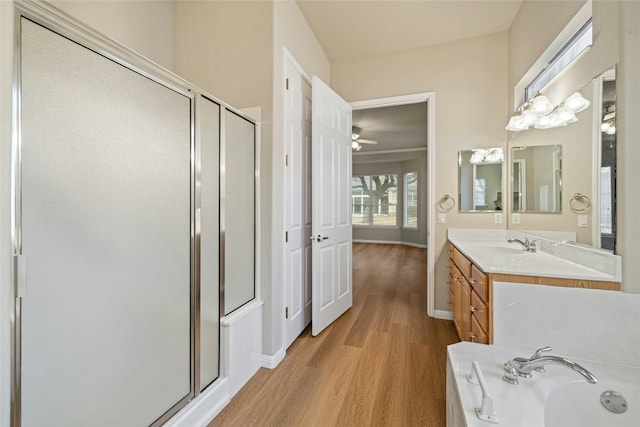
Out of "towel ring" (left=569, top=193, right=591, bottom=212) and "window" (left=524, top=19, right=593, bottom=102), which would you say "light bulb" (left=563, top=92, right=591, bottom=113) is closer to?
"window" (left=524, top=19, right=593, bottom=102)

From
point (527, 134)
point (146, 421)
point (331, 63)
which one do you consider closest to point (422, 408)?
point (146, 421)

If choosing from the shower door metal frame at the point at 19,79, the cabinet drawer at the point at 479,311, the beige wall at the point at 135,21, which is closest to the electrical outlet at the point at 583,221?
the cabinet drawer at the point at 479,311

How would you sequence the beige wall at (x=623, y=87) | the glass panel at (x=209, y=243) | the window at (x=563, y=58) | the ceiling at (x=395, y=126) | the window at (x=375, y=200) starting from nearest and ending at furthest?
the beige wall at (x=623, y=87), the glass panel at (x=209, y=243), the window at (x=563, y=58), the ceiling at (x=395, y=126), the window at (x=375, y=200)

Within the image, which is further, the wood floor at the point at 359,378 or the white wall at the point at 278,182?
the white wall at the point at 278,182

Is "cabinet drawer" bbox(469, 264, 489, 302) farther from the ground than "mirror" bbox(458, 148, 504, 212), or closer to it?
closer to it

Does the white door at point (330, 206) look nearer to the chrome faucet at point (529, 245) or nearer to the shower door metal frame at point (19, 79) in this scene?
the shower door metal frame at point (19, 79)

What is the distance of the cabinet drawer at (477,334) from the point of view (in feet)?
5.26

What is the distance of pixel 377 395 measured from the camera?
1706 millimetres

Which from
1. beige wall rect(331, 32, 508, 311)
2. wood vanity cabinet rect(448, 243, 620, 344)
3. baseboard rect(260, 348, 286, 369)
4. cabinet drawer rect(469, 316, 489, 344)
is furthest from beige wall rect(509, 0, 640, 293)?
baseboard rect(260, 348, 286, 369)

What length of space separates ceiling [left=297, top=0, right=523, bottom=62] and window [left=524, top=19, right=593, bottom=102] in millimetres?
685

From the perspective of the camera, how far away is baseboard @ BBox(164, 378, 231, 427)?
136 cm

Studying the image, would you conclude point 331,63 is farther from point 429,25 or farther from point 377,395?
point 377,395

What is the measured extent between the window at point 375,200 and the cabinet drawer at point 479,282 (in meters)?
6.69

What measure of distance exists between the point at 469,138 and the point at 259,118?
2134mm
